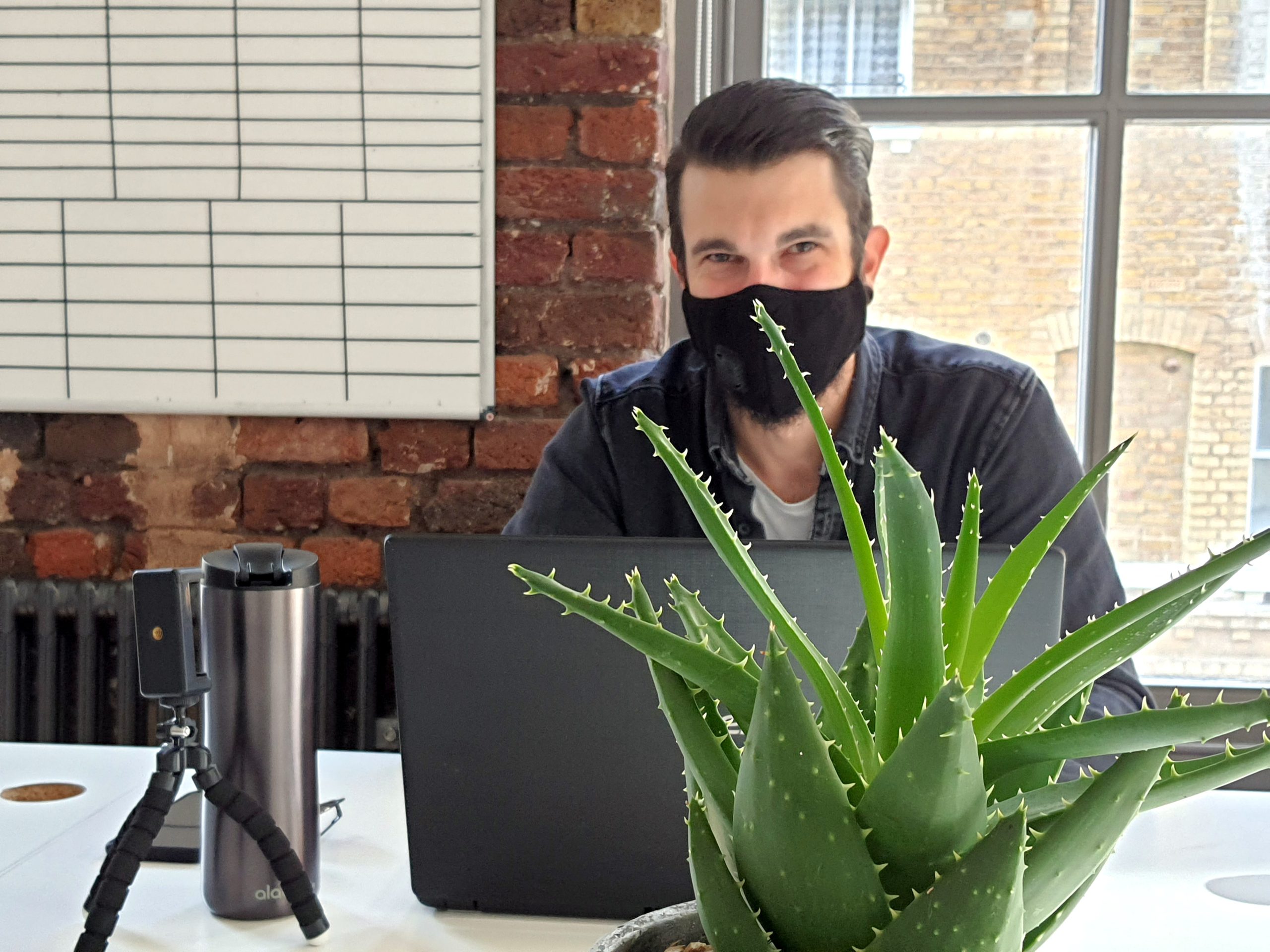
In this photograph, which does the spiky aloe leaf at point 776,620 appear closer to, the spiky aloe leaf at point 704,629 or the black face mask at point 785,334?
the spiky aloe leaf at point 704,629

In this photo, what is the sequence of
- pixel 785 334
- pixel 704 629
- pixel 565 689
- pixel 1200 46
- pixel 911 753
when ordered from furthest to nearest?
pixel 1200 46, pixel 785 334, pixel 565 689, pixel 704 629, pixel 911 753

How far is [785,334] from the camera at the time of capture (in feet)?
4.79

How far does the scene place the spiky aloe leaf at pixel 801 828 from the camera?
310mm

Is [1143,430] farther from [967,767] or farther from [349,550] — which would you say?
[967,767]

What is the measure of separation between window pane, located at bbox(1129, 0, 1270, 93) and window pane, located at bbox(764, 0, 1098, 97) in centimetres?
7

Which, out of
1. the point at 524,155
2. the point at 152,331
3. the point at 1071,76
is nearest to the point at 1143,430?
the point at 1071,76

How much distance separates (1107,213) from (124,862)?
1.70 meters

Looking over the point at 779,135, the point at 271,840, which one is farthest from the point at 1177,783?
the point at 779,135

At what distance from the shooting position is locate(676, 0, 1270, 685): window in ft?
6.09

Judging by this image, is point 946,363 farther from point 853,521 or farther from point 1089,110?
point 853,521

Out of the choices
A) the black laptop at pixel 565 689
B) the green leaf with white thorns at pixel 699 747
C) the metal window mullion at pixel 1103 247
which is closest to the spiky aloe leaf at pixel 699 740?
the green leaf with white thorns at pixel 699 747

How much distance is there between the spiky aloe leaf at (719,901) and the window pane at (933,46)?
1.76 meters

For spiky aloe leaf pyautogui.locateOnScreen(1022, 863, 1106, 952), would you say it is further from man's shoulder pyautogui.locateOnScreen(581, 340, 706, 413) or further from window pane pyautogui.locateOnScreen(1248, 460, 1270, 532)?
window pane pyautogui.locateOnScreen(1248, 460, 1270, 532)

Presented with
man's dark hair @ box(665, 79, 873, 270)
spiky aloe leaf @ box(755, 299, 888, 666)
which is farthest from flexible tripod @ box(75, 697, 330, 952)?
man's dark hair @ box(665, 79, 873, 270)
